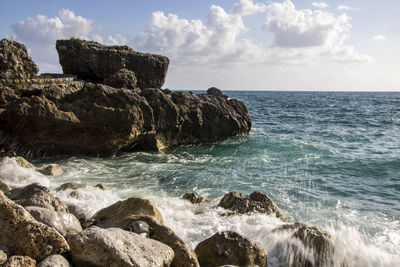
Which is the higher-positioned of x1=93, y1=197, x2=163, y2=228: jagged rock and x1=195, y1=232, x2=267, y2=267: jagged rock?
x1=93, y1=197, x2=163, y2=228: jagged rock

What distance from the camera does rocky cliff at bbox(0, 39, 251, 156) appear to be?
12.5 meters

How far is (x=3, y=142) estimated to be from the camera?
40.5ft

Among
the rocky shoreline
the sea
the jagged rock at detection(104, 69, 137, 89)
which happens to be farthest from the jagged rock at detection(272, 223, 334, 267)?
the jagged rock at detection(104, 69, 137, 89)

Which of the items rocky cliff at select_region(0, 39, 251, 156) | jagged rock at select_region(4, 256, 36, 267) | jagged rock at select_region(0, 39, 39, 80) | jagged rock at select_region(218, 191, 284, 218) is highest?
jagged rock at select_region(0, 39, 39, 80)

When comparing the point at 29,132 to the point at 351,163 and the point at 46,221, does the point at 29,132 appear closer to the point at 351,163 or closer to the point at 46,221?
the point at 46,221

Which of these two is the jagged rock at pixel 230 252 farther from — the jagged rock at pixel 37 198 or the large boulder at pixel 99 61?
the large boulder at pixel 99 61

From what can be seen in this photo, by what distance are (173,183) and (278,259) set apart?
5732 mm

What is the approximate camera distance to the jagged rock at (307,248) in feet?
18.3

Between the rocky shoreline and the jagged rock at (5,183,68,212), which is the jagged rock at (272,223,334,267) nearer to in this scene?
the rocky shoreline

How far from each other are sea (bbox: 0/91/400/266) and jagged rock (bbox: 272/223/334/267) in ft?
0.39

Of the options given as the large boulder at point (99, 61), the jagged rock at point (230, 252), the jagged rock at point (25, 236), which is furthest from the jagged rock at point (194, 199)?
the large boulder at point (99, 61)

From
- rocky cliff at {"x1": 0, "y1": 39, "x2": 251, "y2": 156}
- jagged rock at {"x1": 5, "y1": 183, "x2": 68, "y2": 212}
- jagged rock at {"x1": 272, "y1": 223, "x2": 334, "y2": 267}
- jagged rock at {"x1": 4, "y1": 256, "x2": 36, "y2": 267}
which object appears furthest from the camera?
rocky cliff at {"x1": 0, "y1": 39, "x2": 251, "y2": 156}

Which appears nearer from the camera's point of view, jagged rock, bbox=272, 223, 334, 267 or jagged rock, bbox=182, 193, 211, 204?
jagged rock, bbox=272, 223, 334, 267

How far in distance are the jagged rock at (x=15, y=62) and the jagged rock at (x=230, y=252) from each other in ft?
42.3
